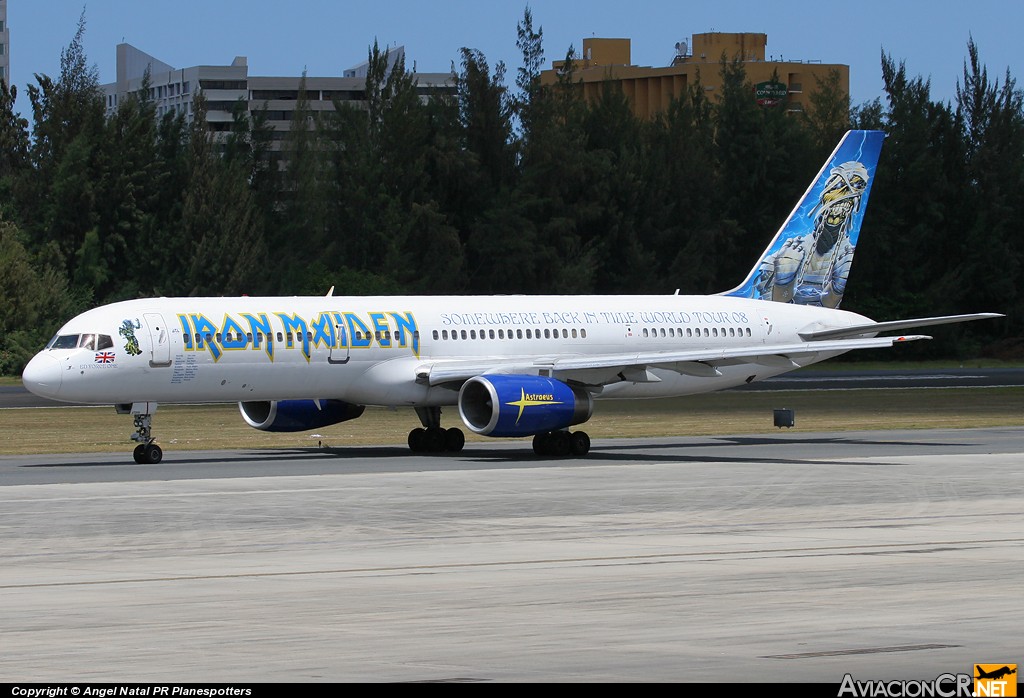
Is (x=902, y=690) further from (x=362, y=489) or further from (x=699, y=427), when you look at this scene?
(x=699, y=427)

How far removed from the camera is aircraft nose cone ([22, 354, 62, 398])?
111 ft

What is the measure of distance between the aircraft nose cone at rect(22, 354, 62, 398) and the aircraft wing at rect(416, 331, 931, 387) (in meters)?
7.96

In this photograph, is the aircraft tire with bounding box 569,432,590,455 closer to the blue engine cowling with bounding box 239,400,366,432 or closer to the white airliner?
the white airliner

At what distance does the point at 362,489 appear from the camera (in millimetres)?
28375

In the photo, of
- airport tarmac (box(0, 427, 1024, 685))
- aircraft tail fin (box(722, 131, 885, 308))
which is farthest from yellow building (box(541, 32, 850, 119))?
airport tarmac (box(0, 427, 1024, 685))

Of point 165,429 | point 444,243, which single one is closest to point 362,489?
point 165,429

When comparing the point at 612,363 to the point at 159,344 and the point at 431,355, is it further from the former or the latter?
the point at 159,344

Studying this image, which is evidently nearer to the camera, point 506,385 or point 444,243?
point 506,385

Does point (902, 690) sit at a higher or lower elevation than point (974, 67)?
lower

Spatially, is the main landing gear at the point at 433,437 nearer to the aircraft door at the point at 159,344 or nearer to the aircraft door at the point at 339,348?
the aircraft door at the point at 339,348

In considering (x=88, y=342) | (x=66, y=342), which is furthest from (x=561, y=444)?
(x=66, y=342)

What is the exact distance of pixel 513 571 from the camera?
1814cm

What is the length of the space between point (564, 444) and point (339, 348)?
5.39 meters

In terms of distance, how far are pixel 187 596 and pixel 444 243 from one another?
78.0m
